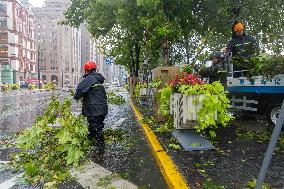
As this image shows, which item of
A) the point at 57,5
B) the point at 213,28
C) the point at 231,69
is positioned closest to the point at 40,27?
the point at 57,5

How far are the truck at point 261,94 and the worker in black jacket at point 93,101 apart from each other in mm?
4393

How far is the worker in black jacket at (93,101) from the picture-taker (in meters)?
7.89

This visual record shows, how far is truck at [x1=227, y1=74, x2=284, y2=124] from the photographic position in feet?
30.3

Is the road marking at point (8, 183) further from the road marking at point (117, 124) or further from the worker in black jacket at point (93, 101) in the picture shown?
the road marking at point (117, 124)

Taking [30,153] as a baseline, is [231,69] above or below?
above

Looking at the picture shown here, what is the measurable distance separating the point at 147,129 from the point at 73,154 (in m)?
3.84

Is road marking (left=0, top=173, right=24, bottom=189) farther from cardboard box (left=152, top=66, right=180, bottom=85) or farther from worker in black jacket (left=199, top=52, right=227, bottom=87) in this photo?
worker in black jacket (left=199, top=52, right=227, bottom=87)

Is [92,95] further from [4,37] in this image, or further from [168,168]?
[4,37]

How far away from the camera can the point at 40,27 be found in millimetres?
133125

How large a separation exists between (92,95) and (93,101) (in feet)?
0.47

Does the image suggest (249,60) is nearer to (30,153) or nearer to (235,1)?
→ (30,153)

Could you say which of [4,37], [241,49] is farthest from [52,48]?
[241,49]

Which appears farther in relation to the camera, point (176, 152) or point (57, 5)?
point (57, 5)

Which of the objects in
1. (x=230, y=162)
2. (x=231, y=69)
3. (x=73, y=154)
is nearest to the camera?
(x=230, y=162)
